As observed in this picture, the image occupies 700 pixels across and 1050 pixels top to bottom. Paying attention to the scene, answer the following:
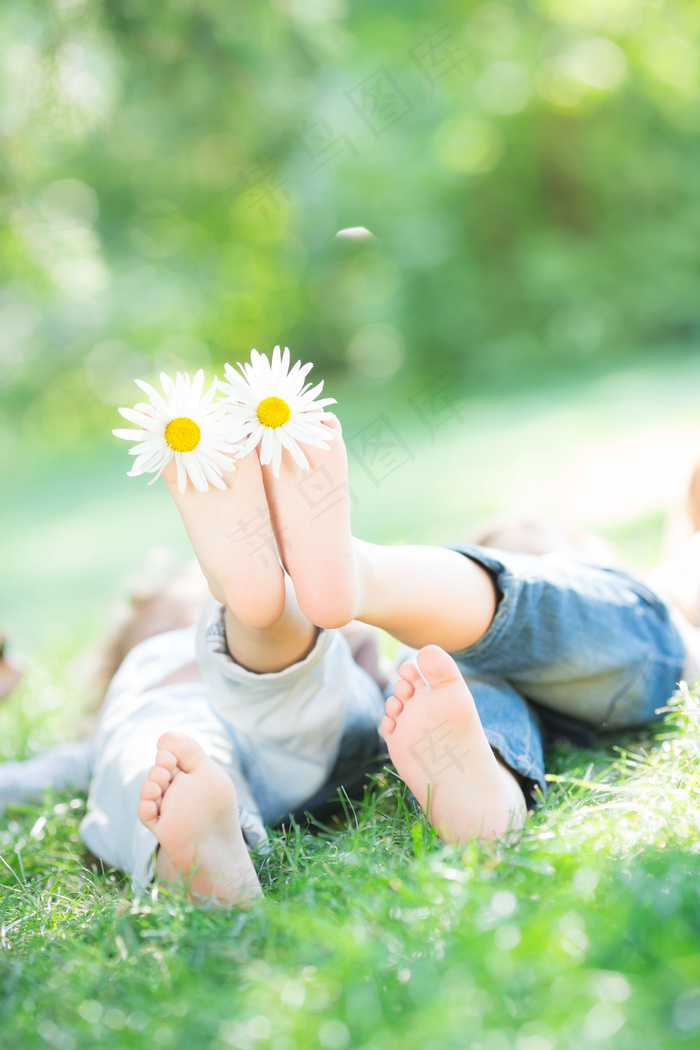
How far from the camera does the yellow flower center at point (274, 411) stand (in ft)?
3.27

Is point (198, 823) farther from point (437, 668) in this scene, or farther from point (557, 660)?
point (557, 660)

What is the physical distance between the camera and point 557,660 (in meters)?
1.16

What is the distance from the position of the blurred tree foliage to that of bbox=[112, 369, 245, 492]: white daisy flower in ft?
22.8

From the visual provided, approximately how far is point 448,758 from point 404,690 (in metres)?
0.09

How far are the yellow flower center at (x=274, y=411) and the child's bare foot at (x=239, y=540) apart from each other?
0.15ft

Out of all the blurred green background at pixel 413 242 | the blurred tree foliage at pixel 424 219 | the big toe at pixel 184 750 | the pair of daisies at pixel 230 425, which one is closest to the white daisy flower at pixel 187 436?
the pair of daisies at pixel 230 425

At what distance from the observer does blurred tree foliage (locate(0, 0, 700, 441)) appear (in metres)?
8.21

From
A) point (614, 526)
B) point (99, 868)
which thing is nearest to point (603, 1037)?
point (99, 868)

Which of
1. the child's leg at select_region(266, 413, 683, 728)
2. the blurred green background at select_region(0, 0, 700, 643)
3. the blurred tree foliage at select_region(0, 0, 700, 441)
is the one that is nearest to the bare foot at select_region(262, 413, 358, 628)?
the child's leg at select_region(266, 413, 683, 728)

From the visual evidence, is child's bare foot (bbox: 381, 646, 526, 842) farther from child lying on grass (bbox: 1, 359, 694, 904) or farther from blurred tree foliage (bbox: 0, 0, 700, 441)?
blurred tree foliage (bbox: 0, 0, 700, 441)

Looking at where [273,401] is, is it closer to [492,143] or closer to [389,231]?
[389,231]

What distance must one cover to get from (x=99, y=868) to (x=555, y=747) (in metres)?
0.67

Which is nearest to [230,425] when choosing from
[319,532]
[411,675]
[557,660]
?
[319,532]

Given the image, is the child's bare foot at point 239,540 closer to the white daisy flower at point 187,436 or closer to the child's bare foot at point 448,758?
the white daisy flower at point 187,436
